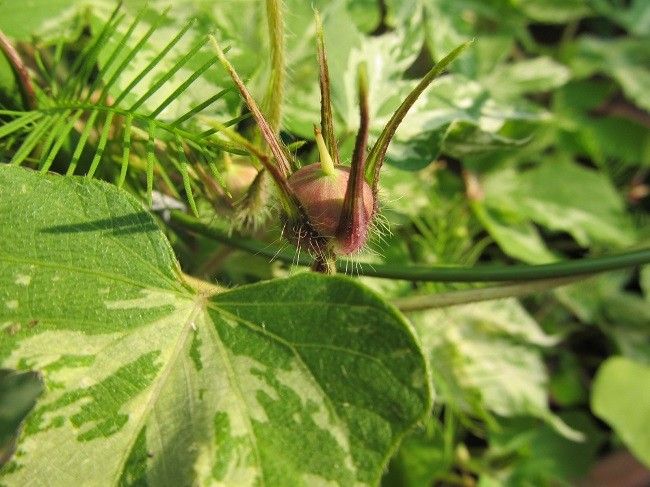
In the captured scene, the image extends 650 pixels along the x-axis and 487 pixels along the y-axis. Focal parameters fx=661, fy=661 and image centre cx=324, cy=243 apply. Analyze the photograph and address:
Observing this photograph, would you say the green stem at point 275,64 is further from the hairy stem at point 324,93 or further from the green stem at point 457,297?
the green stem at point 457,297

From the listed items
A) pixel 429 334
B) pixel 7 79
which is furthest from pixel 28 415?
pixel 429 334

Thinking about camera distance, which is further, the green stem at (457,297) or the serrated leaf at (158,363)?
the green stem at (457,297)

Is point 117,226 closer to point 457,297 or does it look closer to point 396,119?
point 396,119

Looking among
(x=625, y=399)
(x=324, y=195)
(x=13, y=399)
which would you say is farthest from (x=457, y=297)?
(x=625, y=399)

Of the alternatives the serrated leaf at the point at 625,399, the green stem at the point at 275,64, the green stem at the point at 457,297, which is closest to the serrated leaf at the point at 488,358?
the serrated leaf at the point at 625,399

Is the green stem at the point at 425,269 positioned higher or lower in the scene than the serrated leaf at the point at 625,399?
higher

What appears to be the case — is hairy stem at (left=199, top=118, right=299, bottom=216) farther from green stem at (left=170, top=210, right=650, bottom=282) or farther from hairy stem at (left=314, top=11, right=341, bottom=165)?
green stem at (left=170, top=210, right=650, bottom=282)
